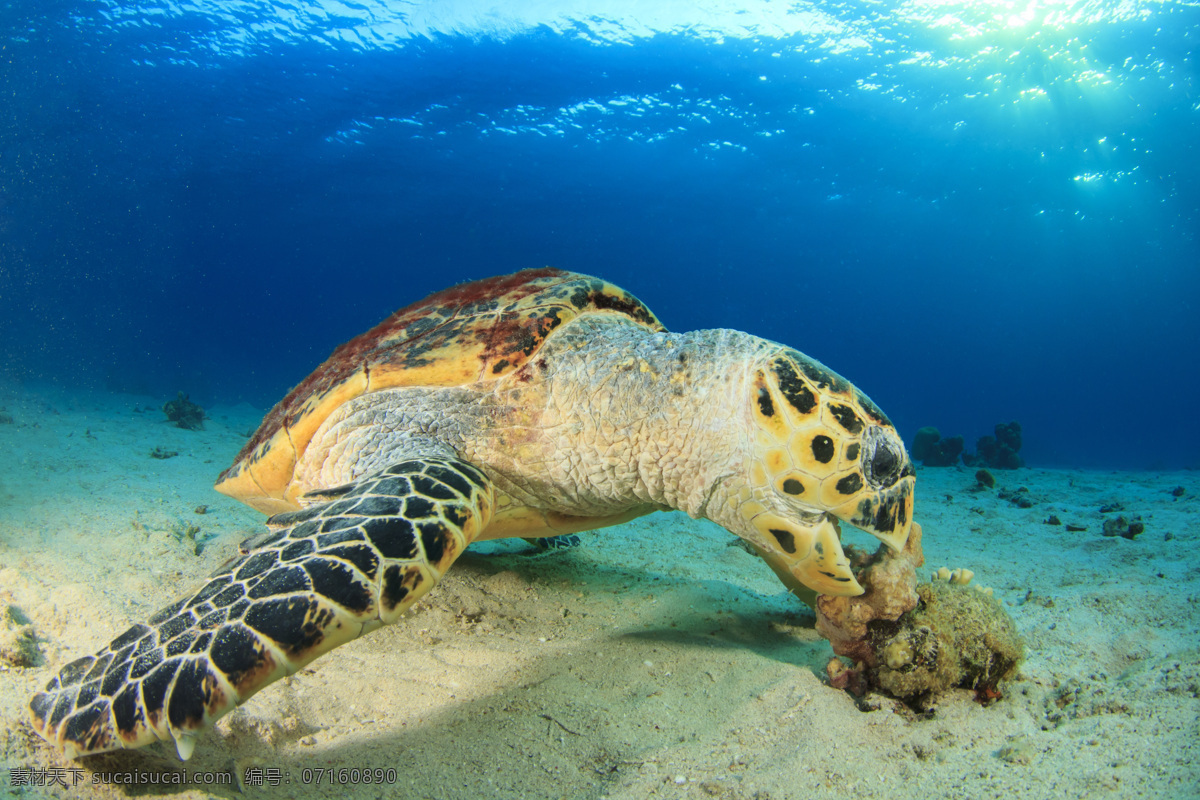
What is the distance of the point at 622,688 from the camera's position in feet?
6.45

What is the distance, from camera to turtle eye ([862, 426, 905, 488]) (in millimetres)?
1919

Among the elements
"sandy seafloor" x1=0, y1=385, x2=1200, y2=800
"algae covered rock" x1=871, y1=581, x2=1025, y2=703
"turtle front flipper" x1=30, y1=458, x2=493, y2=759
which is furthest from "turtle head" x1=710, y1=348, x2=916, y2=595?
"turtle front flipper" x1=30, y1=458, x2=493, y2=759

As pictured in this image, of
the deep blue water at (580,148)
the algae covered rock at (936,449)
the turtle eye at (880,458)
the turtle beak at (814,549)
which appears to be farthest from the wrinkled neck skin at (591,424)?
the deep blue water at (580,148)

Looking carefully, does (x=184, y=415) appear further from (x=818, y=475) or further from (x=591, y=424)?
(x=818, y=475)

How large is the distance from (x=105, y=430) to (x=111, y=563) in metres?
6.72

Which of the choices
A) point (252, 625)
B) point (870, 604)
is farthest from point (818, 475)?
point (252, 625)

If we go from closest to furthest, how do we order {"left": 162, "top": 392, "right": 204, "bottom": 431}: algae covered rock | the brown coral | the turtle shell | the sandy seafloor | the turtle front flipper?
A: the turtle front flipper < the sandy seafloor < the brown coral < the turtle shell < {"left": 162, "top": 392, "right": 204, "bottom": 431}: algae covered rock

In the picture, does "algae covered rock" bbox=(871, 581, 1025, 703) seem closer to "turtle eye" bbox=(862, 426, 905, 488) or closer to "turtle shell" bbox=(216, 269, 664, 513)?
"turtle eye" bbox=(862, 426, 905, 488)

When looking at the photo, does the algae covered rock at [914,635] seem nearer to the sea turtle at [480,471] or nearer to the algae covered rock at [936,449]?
the sea turtle at [480,471]

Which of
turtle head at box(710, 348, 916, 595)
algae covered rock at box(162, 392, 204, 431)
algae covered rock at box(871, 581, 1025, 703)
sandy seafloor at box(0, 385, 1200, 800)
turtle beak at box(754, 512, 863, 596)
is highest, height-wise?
turtle head at box(710, 348, 916, 595)

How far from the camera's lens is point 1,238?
4503 cm

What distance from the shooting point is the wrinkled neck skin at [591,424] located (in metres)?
2.10

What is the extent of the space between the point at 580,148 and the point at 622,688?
36895 millimetres

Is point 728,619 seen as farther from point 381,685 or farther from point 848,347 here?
point 848,347
